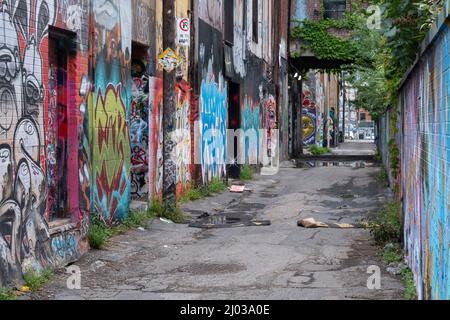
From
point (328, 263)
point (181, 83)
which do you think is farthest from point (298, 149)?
point (328, 263)

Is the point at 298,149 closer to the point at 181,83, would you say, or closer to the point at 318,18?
the point at 318,18

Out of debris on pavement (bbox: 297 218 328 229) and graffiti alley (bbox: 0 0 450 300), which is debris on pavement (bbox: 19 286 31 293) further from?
debris on pavement (bbox: 297 218 328 229)

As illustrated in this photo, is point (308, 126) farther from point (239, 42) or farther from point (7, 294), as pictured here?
point (7, 294)

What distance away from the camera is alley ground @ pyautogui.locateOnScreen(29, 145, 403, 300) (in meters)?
7.54

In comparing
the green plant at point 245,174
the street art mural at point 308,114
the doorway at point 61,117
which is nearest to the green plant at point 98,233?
the doorway at point 61,117

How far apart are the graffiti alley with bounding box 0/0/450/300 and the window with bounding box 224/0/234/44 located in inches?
62.7

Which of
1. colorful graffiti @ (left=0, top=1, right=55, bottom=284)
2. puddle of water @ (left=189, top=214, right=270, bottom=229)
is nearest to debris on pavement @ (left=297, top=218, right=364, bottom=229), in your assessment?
puddle of water @ (left=189, top=214, right=270, bottom=229)

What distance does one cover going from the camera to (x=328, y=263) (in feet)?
29.7

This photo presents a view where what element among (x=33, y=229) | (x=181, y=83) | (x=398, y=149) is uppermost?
(x=181, y=83)

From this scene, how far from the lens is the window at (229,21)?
67.2 ft

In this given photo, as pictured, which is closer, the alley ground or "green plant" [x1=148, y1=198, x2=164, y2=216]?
the alley ground

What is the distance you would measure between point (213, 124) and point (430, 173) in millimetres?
13135

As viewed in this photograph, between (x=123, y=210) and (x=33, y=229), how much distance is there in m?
3.74

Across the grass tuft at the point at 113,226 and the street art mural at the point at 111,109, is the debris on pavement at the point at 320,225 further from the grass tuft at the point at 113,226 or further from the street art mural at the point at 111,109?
the street art mural at the point at 111,109
